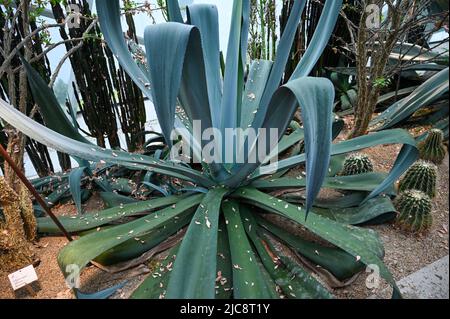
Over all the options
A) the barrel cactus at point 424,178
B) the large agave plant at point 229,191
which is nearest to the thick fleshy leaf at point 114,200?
the large agave plant at point 229,191

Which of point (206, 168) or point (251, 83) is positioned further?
point (251, 83)

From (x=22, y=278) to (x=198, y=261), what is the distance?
469mm

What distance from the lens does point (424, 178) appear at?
1049 mm

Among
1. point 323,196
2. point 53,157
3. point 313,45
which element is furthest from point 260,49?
point 53,157

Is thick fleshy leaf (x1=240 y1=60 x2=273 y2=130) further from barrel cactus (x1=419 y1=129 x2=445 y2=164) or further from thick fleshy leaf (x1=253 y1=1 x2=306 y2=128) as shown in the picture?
barrel cactus (x1=419 y1=129 x2=445 y2=164)

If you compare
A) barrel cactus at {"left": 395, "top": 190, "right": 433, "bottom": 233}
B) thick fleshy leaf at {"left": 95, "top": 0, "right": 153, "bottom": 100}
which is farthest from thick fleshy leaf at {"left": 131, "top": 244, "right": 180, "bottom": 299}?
barrel cactus at {"left": 395, "top": 190, "right": 433, "bottom": 233}

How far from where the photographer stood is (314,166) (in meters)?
0.55

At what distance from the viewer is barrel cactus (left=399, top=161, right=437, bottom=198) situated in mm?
1047

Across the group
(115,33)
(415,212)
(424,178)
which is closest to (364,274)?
(415,212)

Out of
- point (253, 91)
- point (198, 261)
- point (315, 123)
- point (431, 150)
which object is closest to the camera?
point (315, 123)

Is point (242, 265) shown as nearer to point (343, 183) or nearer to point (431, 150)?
point (343, 183)

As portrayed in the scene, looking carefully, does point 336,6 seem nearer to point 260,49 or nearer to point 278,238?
point 278,238

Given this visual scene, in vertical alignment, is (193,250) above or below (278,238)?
above
